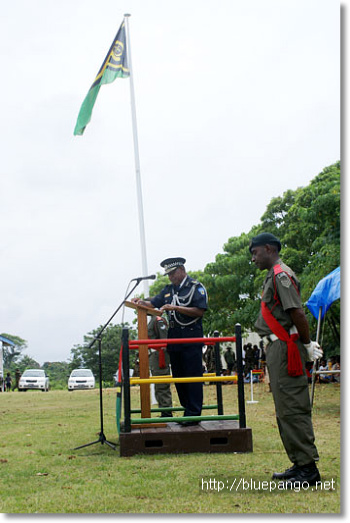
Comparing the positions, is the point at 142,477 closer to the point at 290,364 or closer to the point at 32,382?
the point at 290,364

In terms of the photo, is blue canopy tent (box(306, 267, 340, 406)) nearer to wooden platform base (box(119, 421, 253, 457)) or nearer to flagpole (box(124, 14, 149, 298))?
flagpole (box(124, 14, 149, 298))

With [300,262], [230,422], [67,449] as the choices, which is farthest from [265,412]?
[300,262]

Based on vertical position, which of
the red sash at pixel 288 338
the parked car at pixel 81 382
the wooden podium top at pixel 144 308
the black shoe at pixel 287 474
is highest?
the wooden podium top at pixel 144 308

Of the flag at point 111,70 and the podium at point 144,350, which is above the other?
the flag at point 111,70

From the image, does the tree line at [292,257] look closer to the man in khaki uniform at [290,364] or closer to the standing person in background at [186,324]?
the standing person in background at [186,324]

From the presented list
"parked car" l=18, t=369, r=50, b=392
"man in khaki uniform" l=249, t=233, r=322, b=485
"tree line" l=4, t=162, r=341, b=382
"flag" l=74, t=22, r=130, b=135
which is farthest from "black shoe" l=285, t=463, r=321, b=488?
"parked car" l=18, t=369, r=50, b=392

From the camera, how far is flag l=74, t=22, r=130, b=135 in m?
16.0

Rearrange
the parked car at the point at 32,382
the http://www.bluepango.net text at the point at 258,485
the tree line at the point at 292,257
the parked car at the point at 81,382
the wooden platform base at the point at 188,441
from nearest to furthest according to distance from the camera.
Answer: the http://www.bluepango.net text at the point at 258,485 < the wooden platform base at the point at 188,441 < the tree line at the point at 292,257 < the parked car at the point at 81,382 < the parked car at the point at 32,382

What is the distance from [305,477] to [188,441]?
2006mm

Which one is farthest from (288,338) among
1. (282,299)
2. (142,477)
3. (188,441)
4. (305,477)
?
(188,441)

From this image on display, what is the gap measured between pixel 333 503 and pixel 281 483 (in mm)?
558

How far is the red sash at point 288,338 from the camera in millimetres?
4488

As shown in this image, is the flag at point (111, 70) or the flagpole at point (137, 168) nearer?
the flagpole at point (137, 168)

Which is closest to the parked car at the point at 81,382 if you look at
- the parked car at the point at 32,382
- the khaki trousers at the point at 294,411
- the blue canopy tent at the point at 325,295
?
the parked car at the point at 32,382
